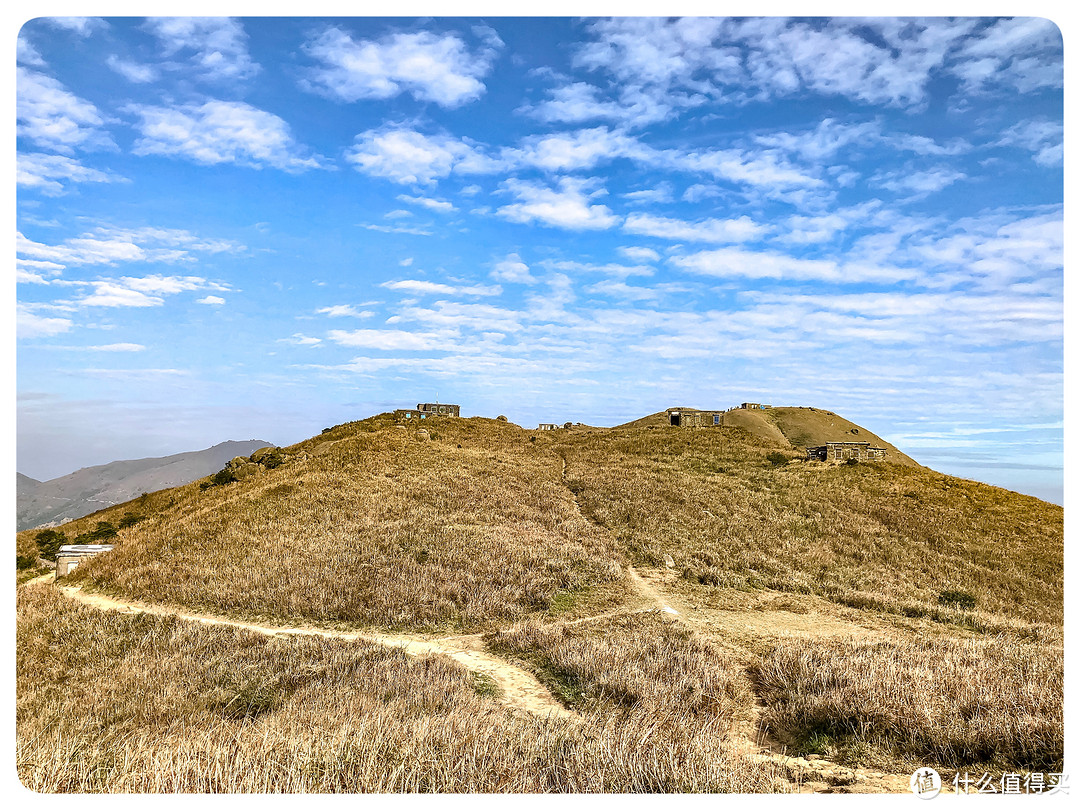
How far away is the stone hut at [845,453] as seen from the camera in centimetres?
3506

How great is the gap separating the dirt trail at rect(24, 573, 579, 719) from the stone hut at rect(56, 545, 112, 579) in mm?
4039

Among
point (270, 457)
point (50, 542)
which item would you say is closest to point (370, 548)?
point (50, 542)

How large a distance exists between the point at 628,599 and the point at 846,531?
14.5 metres

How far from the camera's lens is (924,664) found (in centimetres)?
865

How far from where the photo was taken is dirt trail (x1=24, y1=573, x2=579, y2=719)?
8.30m

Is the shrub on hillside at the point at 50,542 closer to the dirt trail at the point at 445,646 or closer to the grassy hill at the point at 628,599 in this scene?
the grassy hill at the point at 628,599

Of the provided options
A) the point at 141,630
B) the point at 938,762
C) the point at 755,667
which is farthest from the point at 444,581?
the point at 938,762

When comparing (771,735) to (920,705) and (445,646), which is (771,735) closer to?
(920,705)

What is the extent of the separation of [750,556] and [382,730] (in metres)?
17.5

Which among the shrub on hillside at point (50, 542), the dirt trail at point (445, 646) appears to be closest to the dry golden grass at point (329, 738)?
the dirt trail at point (445, 646)

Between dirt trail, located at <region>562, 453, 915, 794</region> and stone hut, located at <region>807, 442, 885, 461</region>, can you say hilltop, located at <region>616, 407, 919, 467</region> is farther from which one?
dirt trail, located at <region>562, 453, 915, 794</region>

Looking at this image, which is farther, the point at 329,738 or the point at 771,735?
the point at 771,735

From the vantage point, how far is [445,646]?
1157 cm
